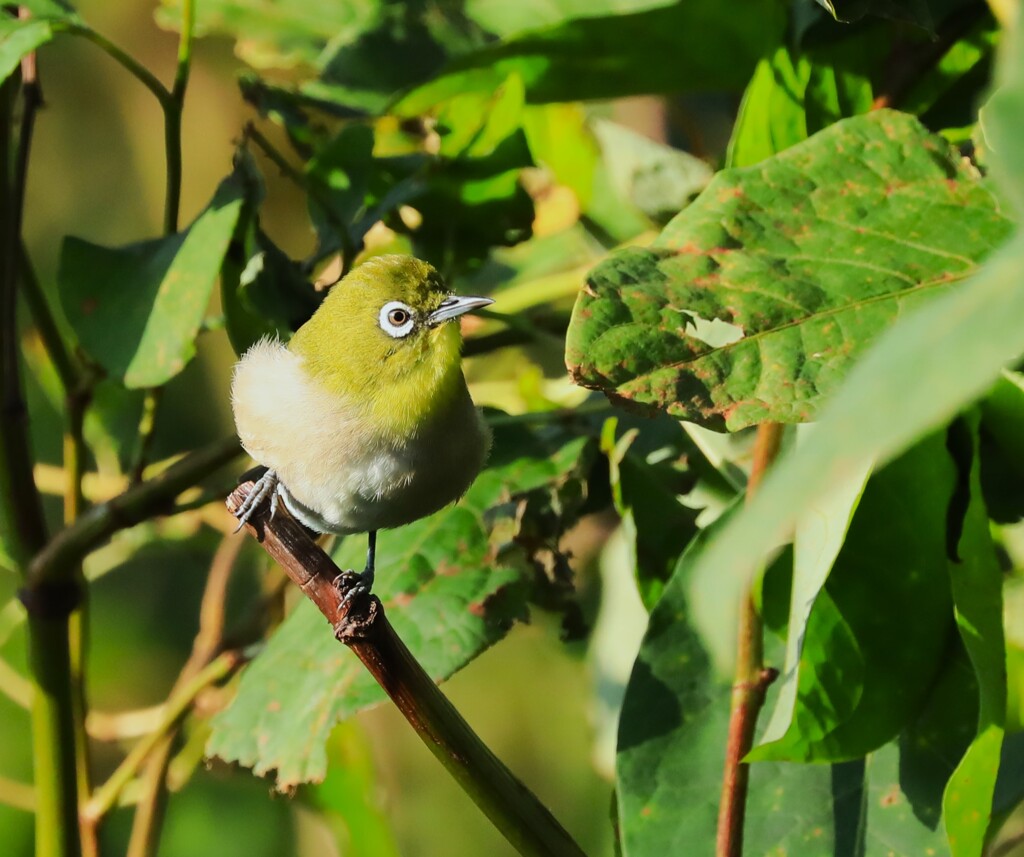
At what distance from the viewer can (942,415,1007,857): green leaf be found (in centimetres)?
120

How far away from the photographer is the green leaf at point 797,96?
1.57m

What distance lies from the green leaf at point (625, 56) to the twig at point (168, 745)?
789 mm

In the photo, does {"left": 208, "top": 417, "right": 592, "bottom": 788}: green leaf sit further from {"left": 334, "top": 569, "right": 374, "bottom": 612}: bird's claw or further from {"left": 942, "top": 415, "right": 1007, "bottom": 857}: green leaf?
{"left": 942, "top": 415, "right": 1007, "bottom": 857}: green leaf

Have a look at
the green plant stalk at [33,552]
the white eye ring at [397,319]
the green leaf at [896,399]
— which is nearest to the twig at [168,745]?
the green plant stalk at [33,552]

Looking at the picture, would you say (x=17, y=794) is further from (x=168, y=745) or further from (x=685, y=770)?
(x=685, y=770)

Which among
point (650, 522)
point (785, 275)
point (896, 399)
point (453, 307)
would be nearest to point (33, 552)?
point (453, 307)

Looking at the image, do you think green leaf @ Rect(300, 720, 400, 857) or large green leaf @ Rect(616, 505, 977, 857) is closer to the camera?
large green leaf @ Rect(616, 505, 977, 857)

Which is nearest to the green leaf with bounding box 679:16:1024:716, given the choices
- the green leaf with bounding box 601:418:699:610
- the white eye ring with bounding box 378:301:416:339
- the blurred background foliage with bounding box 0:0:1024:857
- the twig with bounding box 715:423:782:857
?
the blurred background foliage with bounding box 0:0:1024:857

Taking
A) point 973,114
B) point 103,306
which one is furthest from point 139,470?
point 973,114

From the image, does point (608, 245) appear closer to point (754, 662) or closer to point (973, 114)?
point (973, 114)

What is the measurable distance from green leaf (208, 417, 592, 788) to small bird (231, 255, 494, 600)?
0.16 ft

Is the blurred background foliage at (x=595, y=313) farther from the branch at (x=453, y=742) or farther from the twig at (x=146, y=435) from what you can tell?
the branch at (x=453, y=742)

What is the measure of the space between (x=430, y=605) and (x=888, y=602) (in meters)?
0.54

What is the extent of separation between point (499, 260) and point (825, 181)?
115 cm
